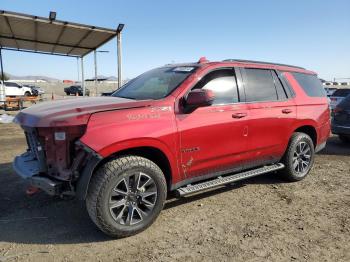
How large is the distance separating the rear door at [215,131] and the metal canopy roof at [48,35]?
324 inches

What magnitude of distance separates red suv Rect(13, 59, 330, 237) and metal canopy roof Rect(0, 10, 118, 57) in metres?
7.31

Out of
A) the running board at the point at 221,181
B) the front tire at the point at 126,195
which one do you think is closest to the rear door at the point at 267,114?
the running board at the point at 221,181

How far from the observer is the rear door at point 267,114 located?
190 inches

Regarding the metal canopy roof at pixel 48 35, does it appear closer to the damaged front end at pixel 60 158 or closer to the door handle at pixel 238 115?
the door handle at pixel 238 115

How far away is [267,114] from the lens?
4973 mm

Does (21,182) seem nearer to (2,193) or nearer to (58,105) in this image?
(2,193)

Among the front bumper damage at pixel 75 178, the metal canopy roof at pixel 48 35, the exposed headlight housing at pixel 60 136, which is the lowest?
the front bumper damage at pixel 75 178

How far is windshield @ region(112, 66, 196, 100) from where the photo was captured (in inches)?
169

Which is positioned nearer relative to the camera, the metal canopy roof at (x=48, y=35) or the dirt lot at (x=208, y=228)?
the dirt lot at (x=208, y=228)

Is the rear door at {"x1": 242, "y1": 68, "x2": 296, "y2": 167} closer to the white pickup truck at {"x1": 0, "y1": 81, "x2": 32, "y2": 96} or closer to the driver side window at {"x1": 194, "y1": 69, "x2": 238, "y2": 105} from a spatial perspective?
the driver side window at {"x1": 194, "y1": 69, "x2": 238, "y2": 105}

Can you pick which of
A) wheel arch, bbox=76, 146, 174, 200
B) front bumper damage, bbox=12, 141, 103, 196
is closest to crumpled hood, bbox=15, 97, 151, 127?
front bumper damage, bbox=12, 141, 103, 196

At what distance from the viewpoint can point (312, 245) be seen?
348 centimetres

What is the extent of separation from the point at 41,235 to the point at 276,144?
356 centimetres

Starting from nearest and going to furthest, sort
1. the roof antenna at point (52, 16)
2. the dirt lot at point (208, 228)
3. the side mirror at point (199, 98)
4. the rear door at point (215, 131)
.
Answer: the dirt lot at point (208, 228)
the side mirror at point (199, 98)
the rear door at point (215, 131)
the roof antenna at point (52, 16)
